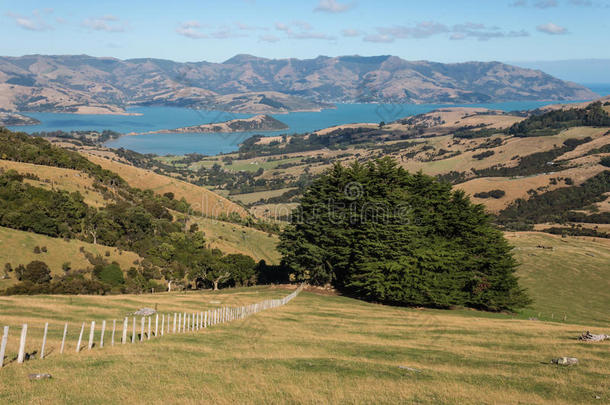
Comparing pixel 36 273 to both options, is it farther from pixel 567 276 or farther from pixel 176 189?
pixel 176 189

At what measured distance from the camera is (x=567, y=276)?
84312 mm

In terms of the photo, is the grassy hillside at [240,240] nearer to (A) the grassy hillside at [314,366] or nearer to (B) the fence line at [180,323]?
(B) the fence line at [180,323]

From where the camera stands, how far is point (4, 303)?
30.1 m

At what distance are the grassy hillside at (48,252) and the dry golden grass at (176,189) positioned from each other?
75507 millimetres

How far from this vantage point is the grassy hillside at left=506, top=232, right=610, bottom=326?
5917 centimetres

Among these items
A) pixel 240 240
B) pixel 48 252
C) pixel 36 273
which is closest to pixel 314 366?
pixel 36 273

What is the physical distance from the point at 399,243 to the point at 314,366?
30.1m

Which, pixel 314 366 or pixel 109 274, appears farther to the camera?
pixel 109 274

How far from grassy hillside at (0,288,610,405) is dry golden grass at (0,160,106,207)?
69.6 m

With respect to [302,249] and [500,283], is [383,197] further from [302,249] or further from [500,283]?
[500,283]

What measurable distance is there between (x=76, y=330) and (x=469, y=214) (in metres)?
42.8

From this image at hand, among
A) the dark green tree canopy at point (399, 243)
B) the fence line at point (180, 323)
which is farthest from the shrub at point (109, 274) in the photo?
the fence line at point (180, 323)

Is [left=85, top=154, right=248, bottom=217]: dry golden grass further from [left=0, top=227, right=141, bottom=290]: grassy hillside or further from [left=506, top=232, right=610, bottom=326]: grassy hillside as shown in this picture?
[left=506, top=232, right=610, bottom=326]: grassy hillside

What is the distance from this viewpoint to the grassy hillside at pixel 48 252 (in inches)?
2264
